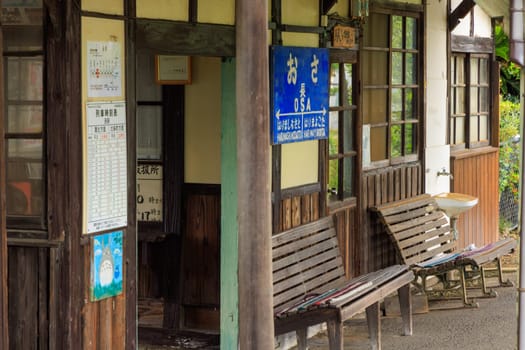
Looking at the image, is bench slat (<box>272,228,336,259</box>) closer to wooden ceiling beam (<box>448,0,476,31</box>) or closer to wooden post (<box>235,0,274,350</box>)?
wooden post (<box>235,0,274,350</box>)

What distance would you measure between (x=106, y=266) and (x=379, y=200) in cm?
480

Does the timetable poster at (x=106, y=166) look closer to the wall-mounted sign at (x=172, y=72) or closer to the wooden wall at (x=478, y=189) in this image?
the wall-mounted sign at (x=172, y=72)

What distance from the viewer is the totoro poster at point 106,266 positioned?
6.57 meters

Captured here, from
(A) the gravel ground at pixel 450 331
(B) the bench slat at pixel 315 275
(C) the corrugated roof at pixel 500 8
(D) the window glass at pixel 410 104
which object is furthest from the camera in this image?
(D) the window glass at pixel 410 104

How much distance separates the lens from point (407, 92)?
38.5ft

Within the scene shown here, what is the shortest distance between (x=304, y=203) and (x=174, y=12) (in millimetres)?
2643

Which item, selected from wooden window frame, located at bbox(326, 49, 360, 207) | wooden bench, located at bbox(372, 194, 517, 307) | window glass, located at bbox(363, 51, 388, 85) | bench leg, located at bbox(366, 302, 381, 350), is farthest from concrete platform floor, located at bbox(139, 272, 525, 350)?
window glass, located at bbox(363, 51, 388, 85)

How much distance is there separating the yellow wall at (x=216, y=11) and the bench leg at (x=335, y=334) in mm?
2240

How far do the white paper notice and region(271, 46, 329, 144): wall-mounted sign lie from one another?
207 centimetres

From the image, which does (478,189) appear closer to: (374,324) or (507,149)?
(507,149)

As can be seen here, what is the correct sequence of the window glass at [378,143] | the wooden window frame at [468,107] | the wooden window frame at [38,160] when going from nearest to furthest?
the wooden window frame at [38,160]
the window glass at [378,143]
the wooden window frame at [468,107]

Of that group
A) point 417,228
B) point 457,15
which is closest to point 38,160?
point 417,228

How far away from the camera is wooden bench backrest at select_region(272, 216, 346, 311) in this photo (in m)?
8.41

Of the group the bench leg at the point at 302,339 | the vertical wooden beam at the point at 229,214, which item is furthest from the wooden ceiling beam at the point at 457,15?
the bench leg at the point at 302,339
